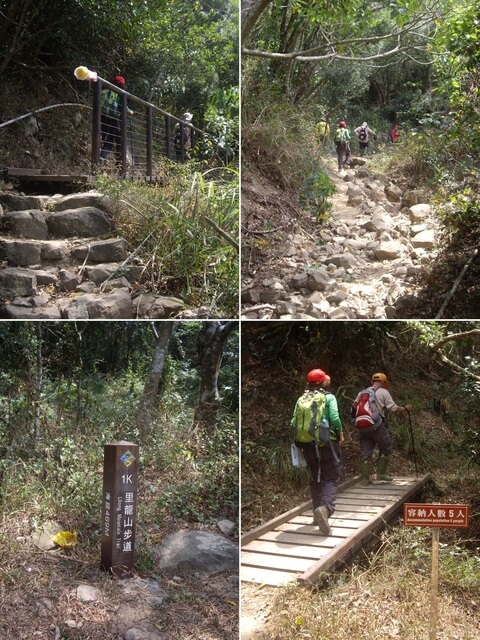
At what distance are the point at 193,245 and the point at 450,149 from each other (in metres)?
1.47

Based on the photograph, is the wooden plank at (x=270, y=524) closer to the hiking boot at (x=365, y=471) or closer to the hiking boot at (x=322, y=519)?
the hiking boot at (x=322, y=519)

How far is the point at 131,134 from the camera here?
2814 millimetres

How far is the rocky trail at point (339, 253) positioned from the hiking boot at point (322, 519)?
38.5 inches

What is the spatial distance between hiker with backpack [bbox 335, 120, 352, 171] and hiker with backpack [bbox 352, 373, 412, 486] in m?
1.12

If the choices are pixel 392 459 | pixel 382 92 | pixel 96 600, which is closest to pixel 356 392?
pixel 392 459

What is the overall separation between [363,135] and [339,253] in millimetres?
610

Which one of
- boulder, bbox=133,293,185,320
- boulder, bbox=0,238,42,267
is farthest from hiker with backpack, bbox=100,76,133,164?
boulder, bbox=133,293,185,320

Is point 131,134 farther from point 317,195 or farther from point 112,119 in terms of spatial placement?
point 317,195

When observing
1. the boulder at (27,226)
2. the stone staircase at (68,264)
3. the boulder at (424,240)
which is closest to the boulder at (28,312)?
the stone staircase at (68,264)

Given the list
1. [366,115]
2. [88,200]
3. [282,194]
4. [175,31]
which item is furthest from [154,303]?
[366,115]

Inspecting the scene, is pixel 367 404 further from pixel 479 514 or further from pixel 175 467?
pixel 175 467

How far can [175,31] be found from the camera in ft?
9.44

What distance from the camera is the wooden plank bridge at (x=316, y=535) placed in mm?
3180

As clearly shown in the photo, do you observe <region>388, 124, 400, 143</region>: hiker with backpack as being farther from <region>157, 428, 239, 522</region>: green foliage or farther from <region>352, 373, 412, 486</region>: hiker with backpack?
<region>157, 428, 239, 522</region>: green foliage
